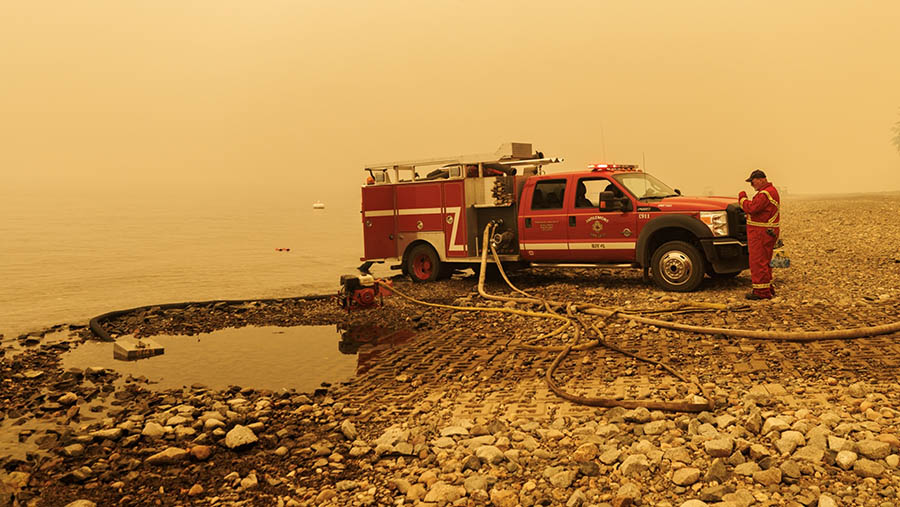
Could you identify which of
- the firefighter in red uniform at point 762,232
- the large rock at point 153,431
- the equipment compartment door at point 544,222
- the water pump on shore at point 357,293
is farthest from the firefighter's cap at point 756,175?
the large rock at point 153,431

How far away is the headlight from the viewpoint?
11008mm

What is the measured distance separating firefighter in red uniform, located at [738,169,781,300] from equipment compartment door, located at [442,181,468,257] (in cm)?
517

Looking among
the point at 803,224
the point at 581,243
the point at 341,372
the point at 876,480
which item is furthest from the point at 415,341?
the point at 803,224

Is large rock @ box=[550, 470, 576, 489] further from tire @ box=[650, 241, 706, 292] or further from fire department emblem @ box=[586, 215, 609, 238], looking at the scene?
fire department emblem @ box=[586, 215, 609, 238]

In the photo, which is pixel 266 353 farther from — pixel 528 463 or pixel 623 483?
pixel 623 483

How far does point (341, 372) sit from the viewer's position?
811cm

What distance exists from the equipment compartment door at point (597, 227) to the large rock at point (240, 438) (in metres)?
7.71

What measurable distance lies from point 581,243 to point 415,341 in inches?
169

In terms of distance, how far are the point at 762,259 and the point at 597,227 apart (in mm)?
2831

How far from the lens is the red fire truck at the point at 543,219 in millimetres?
11250

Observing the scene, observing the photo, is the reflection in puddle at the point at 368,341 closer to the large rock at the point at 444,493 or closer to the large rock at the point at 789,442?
the large rock at the point at 444,493

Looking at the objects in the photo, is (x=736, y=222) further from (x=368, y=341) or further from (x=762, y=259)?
(x=368, y=341)

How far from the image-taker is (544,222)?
12.8 m

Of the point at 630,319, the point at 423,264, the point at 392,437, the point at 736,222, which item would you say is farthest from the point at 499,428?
the point at 423,264
